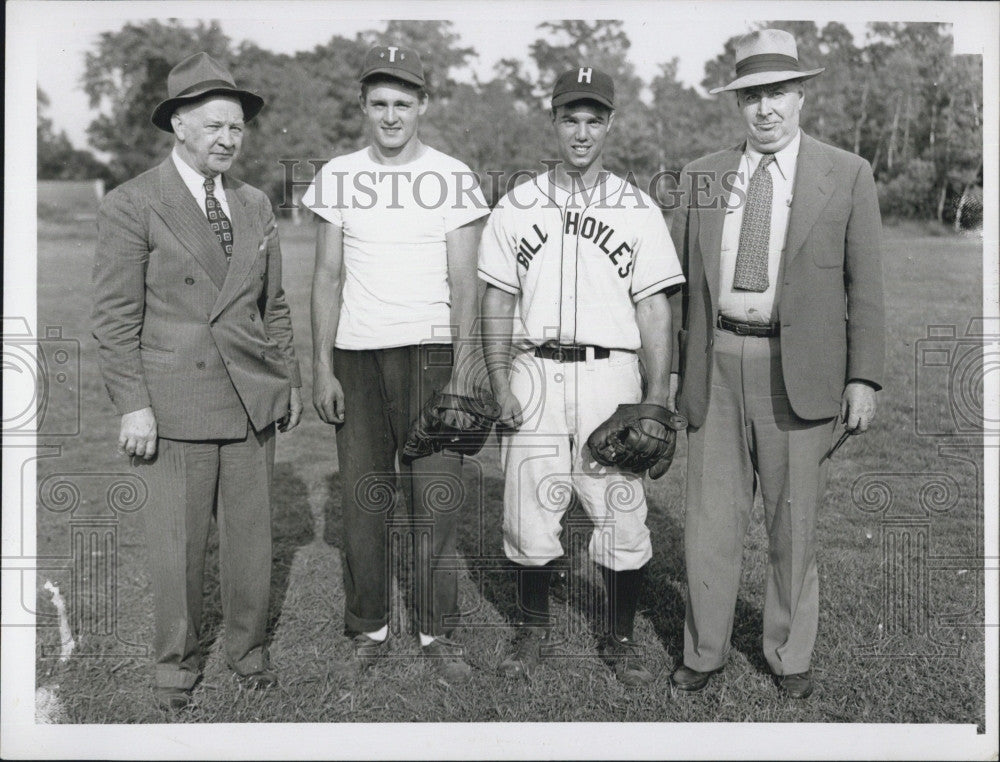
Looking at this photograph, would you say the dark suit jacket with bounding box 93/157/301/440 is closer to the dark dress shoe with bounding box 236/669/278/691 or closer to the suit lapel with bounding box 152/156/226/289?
the suit lapel with bounding box 152/156/226/289

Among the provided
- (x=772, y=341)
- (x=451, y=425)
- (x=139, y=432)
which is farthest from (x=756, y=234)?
(x=139, y=432)

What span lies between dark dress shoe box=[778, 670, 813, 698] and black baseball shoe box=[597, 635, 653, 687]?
61 centimetres

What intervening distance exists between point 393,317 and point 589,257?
947mm

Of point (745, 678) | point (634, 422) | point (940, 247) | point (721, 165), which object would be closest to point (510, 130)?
point (940, 247)

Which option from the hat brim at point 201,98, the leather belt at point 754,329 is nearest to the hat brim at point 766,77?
the leather belt at point 754,329

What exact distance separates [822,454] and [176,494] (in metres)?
2.88

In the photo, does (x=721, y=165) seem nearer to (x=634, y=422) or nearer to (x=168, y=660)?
(x=634, y=422)

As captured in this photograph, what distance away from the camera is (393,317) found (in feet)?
13.7

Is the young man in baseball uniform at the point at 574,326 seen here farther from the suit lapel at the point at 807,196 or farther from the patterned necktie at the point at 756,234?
the suit lapel at the point at 807,196

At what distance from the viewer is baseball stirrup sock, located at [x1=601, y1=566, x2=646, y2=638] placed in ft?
13.9

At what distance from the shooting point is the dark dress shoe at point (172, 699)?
406cm

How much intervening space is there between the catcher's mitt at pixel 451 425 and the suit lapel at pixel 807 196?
1484mm

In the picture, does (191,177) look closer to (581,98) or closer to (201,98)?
(201,98)
